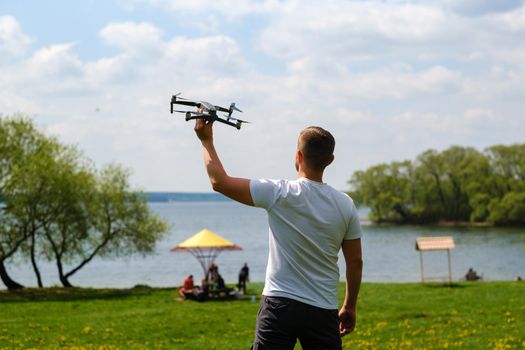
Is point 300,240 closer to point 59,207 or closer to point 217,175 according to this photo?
point 217,175

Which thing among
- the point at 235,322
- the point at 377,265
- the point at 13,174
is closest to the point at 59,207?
the point at 13,174

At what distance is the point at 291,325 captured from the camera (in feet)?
15.4

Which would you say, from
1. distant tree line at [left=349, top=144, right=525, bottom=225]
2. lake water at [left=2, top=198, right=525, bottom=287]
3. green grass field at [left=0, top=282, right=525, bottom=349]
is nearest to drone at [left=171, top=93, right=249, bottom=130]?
green grass field at [left=0, top=282, right=525, bottom=349]

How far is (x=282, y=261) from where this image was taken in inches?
188

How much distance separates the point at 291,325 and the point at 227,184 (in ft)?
3.20

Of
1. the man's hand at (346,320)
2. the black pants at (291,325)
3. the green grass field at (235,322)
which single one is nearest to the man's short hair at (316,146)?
the black pants at (291,325)

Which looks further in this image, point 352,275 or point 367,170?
point 367,170

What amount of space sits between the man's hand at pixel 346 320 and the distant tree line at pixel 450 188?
330ft

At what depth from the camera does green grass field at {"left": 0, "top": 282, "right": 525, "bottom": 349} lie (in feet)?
50.2

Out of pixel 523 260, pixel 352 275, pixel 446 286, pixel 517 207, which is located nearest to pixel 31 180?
pixel 446 286

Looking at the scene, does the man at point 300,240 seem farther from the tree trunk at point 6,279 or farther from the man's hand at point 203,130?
the tree trunk at point 6,279

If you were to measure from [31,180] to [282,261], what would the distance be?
34111 mm

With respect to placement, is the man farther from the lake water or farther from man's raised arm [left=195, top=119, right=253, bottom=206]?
the lake water

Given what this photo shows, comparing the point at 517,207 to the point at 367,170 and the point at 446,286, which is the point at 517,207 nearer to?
the point at 367,170
